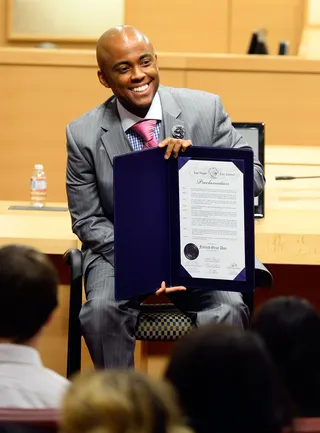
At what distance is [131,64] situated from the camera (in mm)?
3420

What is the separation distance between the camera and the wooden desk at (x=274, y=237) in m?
3.66

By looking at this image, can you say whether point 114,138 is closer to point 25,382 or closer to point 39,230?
point 39,230

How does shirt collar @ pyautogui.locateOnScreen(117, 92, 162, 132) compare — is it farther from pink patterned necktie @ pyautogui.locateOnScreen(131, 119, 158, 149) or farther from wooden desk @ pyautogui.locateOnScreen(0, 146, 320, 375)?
wooden desk @ pyautogui.locateOnScreen(0, 146, 320, 375)

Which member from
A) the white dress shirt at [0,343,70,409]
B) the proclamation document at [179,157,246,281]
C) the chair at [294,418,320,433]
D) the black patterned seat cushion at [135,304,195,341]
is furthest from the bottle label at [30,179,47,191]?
the chair at [294,418,320,433]

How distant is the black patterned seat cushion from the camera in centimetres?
325

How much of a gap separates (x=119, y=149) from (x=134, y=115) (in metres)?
0.15

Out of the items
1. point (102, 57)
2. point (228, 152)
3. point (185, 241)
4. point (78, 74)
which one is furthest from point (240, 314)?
point (78, 74)

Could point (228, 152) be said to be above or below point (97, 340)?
above

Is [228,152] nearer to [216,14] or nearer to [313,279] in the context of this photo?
[313,279]

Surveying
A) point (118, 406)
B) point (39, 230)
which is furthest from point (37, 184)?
point (118, 406)

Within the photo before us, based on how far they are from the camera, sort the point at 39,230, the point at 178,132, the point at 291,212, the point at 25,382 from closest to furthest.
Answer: the point at 25,382
the point at 178,132
the point at 39,230
the point at 291,212

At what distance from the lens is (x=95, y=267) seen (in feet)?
11.2

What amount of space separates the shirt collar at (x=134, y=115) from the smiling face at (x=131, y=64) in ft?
0.15

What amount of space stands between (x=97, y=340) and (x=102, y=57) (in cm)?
101
